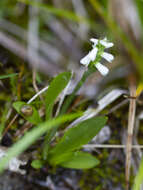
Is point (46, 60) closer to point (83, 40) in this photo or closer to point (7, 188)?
point (83, 40)

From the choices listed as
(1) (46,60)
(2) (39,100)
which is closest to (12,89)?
(2) (39,100)

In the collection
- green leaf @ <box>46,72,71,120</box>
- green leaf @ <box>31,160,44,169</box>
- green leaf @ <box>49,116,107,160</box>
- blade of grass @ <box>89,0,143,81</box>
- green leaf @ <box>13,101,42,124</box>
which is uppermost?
blade of grass @ <box>89,0,143,81</box>

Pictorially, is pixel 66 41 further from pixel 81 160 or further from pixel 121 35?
pixel 81 160

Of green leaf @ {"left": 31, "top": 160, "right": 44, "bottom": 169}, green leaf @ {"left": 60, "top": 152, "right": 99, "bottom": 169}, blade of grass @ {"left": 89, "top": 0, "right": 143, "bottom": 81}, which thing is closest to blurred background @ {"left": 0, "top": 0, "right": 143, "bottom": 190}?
blade of grass @ {"left": 89, "top": 0, "right": 143, "bottom": 81}

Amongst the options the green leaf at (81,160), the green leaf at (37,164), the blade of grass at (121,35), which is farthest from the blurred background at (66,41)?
the green leaf at (37,164)

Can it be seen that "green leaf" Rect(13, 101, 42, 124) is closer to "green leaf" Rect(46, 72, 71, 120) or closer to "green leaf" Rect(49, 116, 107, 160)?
"green leaf" Rect(46, 72, 71, 120)

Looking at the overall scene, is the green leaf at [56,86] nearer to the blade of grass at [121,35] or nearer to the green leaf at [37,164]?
the green leaf at [37,164]
